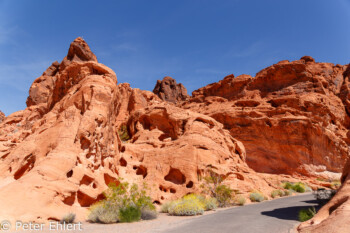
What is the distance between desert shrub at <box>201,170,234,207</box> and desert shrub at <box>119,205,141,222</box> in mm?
6009

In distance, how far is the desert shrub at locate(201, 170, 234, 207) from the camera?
1573cm

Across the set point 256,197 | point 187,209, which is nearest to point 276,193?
point 256,197

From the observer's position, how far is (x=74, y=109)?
1423 centimetres

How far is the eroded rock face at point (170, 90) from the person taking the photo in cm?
7131

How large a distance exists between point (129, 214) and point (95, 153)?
4483 millimetres

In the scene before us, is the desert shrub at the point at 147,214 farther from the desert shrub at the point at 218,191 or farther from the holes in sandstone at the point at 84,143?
the desert shrub at the point at 218,191

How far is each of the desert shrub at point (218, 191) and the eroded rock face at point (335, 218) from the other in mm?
8499

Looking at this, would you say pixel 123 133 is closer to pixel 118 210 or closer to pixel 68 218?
pixel 118 210

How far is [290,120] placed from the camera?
3528 cm

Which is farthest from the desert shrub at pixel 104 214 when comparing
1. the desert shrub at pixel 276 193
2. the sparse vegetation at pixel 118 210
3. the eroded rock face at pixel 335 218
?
the desert shrub at pixel 276 193

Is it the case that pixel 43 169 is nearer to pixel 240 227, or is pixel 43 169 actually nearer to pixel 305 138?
pixel 240 227

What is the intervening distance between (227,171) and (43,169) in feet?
39.7

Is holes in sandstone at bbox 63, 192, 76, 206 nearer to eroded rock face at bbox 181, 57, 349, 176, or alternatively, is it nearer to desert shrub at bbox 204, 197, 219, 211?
desert shrub at bbox 204, 197, 219, 211

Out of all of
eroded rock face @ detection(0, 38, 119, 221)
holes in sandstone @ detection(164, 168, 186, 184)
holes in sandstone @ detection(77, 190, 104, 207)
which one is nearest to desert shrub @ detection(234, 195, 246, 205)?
holes in sandstone @ detection(164, 168, 186, 184)
